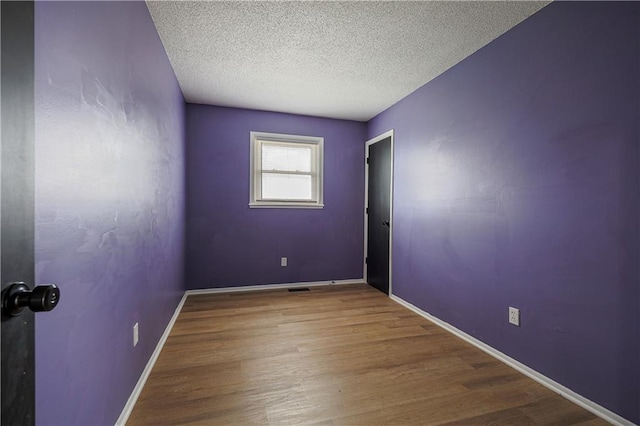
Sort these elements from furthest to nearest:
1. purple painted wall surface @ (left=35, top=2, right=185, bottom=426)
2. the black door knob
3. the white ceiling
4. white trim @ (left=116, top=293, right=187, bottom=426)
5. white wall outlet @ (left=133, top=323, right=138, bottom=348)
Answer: the white ceiling, white wall outlet @ (left=133, top=323, right=138, bottom=348), white trim @ (left=116, top=293, right=187, bottom=426), purple painted wall surface @ (left=35, top=2, right=185, bottom=426), the black door knob

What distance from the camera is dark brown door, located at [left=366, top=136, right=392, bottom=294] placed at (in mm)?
3791

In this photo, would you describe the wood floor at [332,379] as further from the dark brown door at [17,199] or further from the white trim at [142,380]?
the dark brown door at [17,199]

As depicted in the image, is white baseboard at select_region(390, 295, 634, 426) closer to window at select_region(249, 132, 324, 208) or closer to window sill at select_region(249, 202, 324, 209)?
window sill at select_region(249, 202, 324, 209)

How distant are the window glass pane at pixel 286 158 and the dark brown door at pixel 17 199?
3.47 meters

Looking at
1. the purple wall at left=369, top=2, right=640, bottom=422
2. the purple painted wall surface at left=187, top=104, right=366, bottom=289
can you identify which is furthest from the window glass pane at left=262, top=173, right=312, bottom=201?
the purple wall at left=369, top=2, right=640, bottom=422

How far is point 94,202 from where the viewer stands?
3.76 ft

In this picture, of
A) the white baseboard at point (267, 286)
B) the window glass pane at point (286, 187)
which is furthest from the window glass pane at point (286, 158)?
the white baseboard at point (267, 286)

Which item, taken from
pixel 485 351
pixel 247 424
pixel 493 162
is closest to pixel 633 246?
pixel 493 162

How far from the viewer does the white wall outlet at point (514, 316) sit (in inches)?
80.1

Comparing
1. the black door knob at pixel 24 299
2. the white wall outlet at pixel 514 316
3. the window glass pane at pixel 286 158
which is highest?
the window glass pane at pixel 286 158

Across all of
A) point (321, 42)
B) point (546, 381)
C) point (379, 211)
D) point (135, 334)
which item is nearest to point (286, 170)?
point (379, 211)

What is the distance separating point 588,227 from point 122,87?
271 cm

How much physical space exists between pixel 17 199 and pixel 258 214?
342cm

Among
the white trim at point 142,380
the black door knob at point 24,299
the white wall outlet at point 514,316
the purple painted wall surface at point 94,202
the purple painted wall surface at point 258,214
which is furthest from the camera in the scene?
the purple painted wall surface at point 258,214
